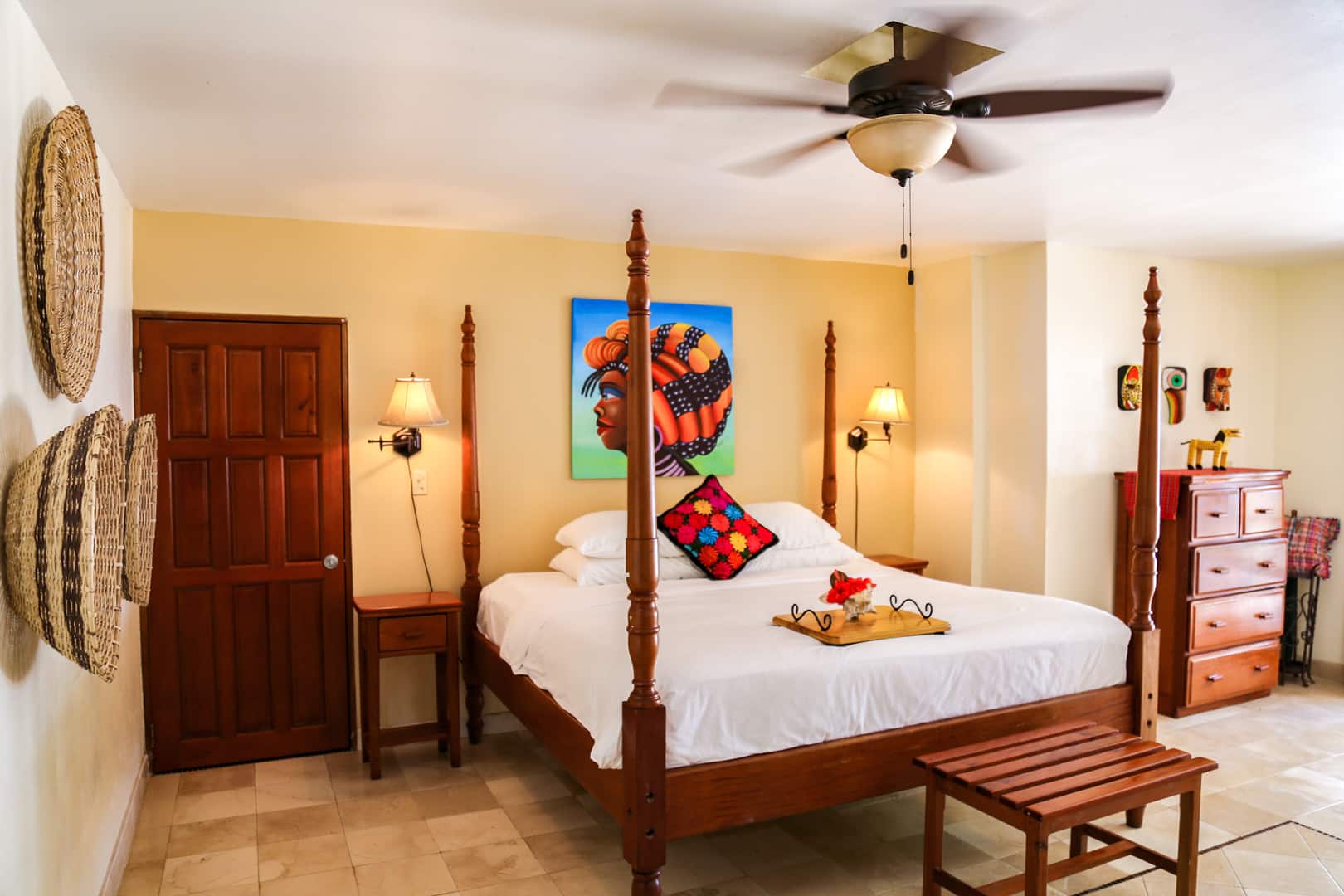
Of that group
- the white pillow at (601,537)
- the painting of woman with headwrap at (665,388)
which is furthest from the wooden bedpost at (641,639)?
the painting of woman with headwrap at (665,388)

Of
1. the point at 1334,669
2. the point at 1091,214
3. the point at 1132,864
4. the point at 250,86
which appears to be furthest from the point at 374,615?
the point at 1334,669

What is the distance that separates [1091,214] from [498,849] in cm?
357

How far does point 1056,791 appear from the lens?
2516 mm

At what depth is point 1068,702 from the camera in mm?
3244

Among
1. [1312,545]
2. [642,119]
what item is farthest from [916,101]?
[1312,545]

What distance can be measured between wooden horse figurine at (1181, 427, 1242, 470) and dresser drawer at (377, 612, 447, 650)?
3.96m

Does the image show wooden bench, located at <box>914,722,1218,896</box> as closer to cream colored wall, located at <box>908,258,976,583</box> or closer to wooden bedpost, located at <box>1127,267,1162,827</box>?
wooden bedpost, located at <box>1127,267,1162,827</box>

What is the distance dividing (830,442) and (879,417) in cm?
30

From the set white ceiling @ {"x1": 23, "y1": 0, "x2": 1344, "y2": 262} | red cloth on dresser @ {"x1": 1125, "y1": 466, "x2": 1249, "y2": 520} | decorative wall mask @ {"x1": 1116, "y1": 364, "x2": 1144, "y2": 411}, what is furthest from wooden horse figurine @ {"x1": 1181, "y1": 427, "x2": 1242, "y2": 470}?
white ceiling @ {"x1": 23, "y1": 0, "x2": 1344, "y2": 262}

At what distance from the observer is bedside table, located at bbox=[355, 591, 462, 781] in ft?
12.7

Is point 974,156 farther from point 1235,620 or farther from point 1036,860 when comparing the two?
point 1235,620

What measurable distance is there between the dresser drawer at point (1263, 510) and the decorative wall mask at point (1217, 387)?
2.01 feet

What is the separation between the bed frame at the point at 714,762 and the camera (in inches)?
101

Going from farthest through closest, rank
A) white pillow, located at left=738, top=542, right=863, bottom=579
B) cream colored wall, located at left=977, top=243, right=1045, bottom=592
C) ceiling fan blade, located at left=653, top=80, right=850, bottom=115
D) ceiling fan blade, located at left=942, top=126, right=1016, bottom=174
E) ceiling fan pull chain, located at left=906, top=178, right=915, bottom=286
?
cream colored wall, located at left=977, top=243, right=1045, bottom=592 < white pillow, located at left=738, top=542, right=863, bottom=579 < ceiling fan pull chain, located at left=906, top=178, right=915, bottom=286 < ceiling fan blade, located at left=942, top=126, right=1016, bottom=174 < ceiling fan blade, located at left=653, top=80, right=850, bottom=115
